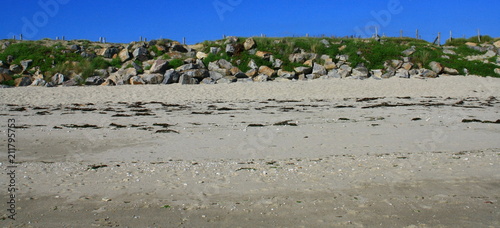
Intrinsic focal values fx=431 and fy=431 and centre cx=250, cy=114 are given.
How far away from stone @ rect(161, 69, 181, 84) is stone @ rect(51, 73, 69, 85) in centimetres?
568

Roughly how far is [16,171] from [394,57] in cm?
2536

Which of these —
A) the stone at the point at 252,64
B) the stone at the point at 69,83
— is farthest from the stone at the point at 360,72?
the stone at the point at 69,83

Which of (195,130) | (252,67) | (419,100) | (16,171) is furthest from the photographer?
(252,67)

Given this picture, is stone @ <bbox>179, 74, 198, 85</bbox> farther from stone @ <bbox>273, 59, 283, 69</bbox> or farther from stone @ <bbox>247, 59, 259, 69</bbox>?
stone @ <bbox>273, 59, 283, 69</bbox>

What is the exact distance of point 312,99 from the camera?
56.3ft

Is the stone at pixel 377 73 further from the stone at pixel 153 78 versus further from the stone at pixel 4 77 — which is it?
the stone at pixel 4 77

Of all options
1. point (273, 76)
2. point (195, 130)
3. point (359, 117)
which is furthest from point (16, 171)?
point (273, 76)

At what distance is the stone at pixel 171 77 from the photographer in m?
22.0

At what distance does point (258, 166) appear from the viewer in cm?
617

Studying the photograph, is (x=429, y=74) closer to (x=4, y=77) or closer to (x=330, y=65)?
(x=330, y=65)

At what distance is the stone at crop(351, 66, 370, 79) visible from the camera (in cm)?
2356

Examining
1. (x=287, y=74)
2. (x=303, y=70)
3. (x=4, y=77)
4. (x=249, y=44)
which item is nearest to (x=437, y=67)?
(x=303, y=70)

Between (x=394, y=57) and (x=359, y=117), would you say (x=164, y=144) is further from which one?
(x=394, y=57)

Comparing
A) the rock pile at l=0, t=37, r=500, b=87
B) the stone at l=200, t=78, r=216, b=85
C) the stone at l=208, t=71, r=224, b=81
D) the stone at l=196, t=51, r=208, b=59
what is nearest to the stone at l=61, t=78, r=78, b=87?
the rock pile at l=0, t=37, r=500, b=87
